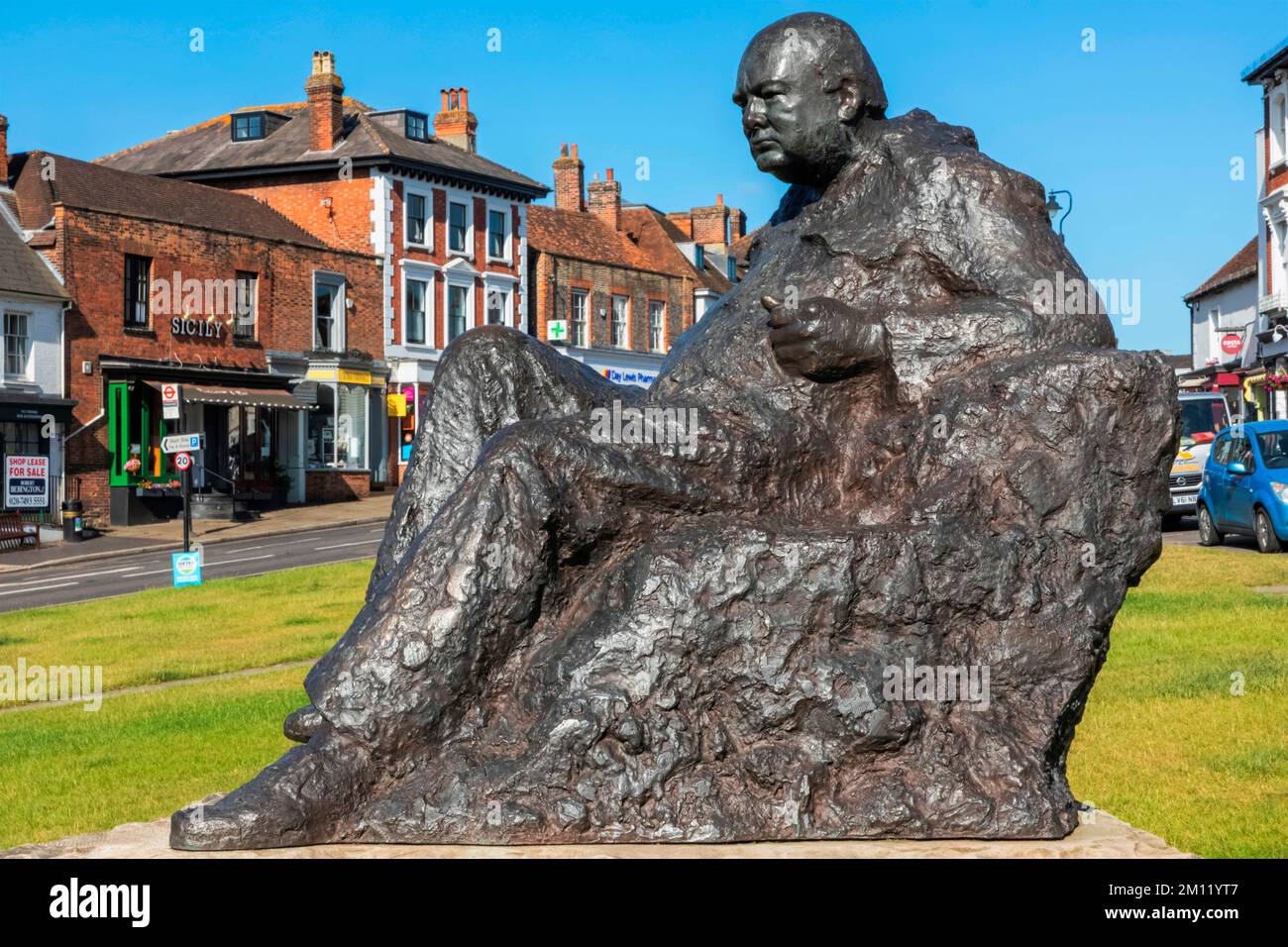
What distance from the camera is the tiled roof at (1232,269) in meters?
48.7

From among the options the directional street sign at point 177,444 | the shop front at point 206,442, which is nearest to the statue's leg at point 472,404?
the directional street sign at point 177,444

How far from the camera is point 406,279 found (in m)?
41.9

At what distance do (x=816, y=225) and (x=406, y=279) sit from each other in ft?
122

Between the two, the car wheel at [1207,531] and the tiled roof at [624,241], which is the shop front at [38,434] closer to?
the tiled roof at [624,241]

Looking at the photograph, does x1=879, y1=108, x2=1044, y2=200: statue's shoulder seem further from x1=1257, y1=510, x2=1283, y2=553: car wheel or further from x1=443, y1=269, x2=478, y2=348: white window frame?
x1=443, y1=269, x2=478, y2=348: white window frame

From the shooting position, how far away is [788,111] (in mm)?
5398

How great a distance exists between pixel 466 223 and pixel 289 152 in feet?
17.2

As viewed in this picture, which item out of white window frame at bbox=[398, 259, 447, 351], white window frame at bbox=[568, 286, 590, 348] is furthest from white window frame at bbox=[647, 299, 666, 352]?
white window frame at bbox=[398, 259, 447, 351]

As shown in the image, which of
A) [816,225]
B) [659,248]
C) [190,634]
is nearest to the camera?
[816,225]

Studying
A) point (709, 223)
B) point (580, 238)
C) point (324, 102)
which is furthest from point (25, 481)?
point (709, 223)

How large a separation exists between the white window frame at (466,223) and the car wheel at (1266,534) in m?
28.0

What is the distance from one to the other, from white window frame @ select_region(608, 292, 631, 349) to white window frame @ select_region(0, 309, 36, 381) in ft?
69.4
